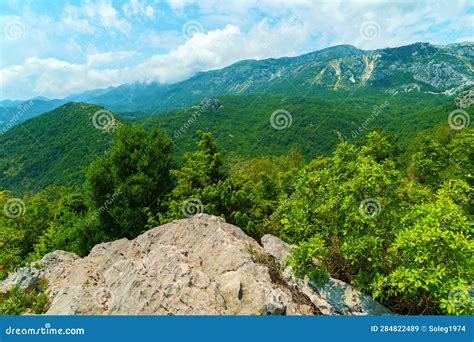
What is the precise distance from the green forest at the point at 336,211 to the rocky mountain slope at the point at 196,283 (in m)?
0.73

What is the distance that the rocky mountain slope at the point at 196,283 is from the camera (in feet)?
30.7

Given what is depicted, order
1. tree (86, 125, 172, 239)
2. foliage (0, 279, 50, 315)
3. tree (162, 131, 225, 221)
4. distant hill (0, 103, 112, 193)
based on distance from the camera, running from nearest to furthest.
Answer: foliage (0, 279, 50, 315), tree (162, 131, 225, 221), tree (86, 125, 172, 239), distant hill (0, 103, 112, 193)

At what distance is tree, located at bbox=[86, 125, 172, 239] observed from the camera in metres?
22.5

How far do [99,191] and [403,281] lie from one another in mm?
20843

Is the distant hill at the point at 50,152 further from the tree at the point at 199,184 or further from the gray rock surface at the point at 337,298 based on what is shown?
the gray rock surface at the point at 337,298

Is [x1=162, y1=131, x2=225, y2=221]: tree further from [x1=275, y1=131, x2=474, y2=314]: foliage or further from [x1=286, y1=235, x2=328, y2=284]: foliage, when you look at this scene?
[x1=286, y1=235, x2=328, y2=284]: foliage

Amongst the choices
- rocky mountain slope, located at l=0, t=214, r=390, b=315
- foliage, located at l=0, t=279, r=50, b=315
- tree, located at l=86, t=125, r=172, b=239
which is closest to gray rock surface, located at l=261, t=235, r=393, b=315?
rocky mountain slope, located at l=0, t=214, r=390, b=315

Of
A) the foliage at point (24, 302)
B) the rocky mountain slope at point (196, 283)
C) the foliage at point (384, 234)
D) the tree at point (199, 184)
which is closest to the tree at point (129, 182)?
the tree at point (199, 184)

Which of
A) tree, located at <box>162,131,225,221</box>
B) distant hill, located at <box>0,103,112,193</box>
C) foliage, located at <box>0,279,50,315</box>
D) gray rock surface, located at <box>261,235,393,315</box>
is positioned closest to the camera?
gray rock surface, located at <box>261,235,393,315</box>

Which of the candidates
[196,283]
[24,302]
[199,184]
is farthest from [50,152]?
[196,283]

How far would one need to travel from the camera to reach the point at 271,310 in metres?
8.86

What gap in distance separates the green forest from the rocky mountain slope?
735 mm

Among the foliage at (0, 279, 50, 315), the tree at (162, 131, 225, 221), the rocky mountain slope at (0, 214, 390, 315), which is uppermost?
the tree at (162, 131, 225, 221)

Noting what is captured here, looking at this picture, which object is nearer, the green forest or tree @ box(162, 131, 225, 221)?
the green forest
